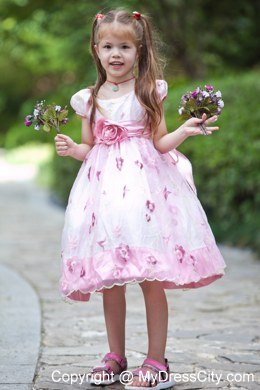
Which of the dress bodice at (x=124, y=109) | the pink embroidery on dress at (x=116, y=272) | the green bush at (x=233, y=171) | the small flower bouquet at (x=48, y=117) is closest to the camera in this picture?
the pink embroidery on dress at (x=116, y=272)

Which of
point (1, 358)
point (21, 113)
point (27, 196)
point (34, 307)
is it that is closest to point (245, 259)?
point (34, 307)

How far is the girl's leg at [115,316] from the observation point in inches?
135

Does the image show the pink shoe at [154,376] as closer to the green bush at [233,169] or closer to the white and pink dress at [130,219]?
the white and pink dress at [130,219]

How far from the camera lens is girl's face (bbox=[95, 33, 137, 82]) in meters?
3.40

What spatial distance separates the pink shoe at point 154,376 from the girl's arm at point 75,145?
89cm

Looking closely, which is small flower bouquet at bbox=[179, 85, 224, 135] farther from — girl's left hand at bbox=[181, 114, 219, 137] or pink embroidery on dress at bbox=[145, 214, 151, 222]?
pink embroidery on dress at bbox=[145, 214, 151, 222]

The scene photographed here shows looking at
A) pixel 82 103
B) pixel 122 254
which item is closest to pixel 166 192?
pixel 122 254

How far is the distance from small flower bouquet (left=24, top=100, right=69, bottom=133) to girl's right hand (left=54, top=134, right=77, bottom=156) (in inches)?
2.5

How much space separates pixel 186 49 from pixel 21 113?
1761cm

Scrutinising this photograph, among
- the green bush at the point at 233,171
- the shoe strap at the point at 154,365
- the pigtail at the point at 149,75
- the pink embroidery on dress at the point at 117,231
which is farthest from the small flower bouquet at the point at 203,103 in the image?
the green bush at the point at 233,171

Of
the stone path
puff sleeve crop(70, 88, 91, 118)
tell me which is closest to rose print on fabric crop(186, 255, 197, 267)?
the stone path

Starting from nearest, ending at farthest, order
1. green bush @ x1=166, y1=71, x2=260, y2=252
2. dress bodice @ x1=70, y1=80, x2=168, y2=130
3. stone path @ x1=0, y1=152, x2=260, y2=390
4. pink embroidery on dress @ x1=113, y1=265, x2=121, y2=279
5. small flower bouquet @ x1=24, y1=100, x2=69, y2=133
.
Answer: pink embroidery on dress @ x1=113, y1=265, x2=121, y2=279 < small flower bouquet @ x1=24, y1=100, x2=69, y2=133 < dress bodice @ x1=70, y1=80, x2=168, y2=130 < stone path @ x1=0, y1=152, x2=260, y2=390 < green bush @ x1=166, y1=71, x2=260, y2=252

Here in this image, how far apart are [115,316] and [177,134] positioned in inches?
30.7

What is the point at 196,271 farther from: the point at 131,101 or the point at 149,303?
the point at 131,101
